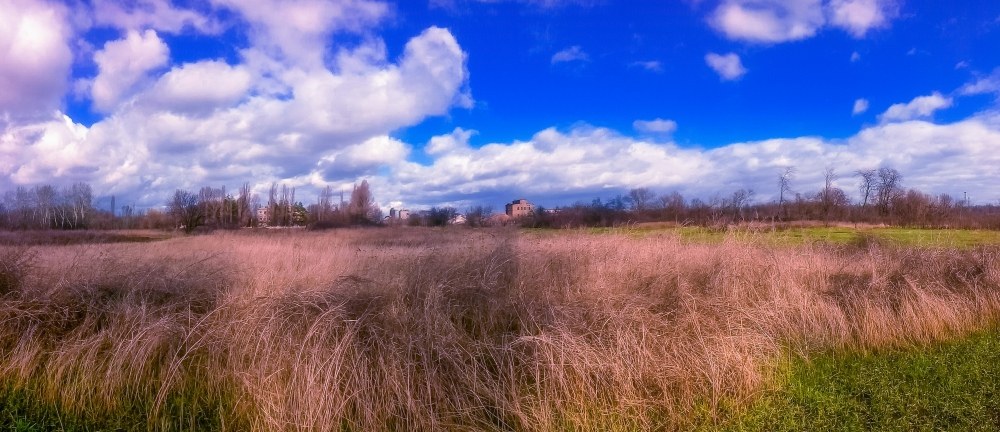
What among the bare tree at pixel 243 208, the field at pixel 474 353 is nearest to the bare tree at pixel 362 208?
the bare tree at pixel 243 208

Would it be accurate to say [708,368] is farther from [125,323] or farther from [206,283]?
[206,283]

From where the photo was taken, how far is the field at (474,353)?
4.76 metres

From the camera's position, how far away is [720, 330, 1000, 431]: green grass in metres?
4.65

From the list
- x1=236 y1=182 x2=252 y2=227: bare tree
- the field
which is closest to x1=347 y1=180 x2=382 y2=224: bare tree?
x1=236 y1=182 x2=252 y2=227: bare tree

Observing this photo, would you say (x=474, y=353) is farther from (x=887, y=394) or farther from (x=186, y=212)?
(x=186, y=212)

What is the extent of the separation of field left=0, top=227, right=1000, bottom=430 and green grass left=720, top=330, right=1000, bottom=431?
0.03 meters

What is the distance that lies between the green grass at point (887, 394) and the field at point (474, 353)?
0.09 ft

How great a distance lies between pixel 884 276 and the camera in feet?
30.2

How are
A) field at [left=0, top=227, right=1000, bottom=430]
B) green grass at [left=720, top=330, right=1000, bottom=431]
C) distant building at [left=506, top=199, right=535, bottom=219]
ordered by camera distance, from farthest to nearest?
1. distant building at [left=506, top=199, right=535, bottom=219]
2. field at [left=0, top=227, right=1000, bottom=430]
3. green grass at [left=720, top=330, right=1000, bottom=431]

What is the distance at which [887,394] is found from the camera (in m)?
5.26

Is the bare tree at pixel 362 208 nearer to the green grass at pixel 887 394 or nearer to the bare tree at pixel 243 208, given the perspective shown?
the bare tree at pixel 243 208

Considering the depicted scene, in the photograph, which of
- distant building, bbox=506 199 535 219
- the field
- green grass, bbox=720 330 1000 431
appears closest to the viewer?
green grass, bbox=720 330 1000 431

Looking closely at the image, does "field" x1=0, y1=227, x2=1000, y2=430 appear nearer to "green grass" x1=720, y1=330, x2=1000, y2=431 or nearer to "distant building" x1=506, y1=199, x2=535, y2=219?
"green grass" x1=720, y1=330, x2=1000, y2=431

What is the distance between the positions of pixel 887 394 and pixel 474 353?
4.23 m
